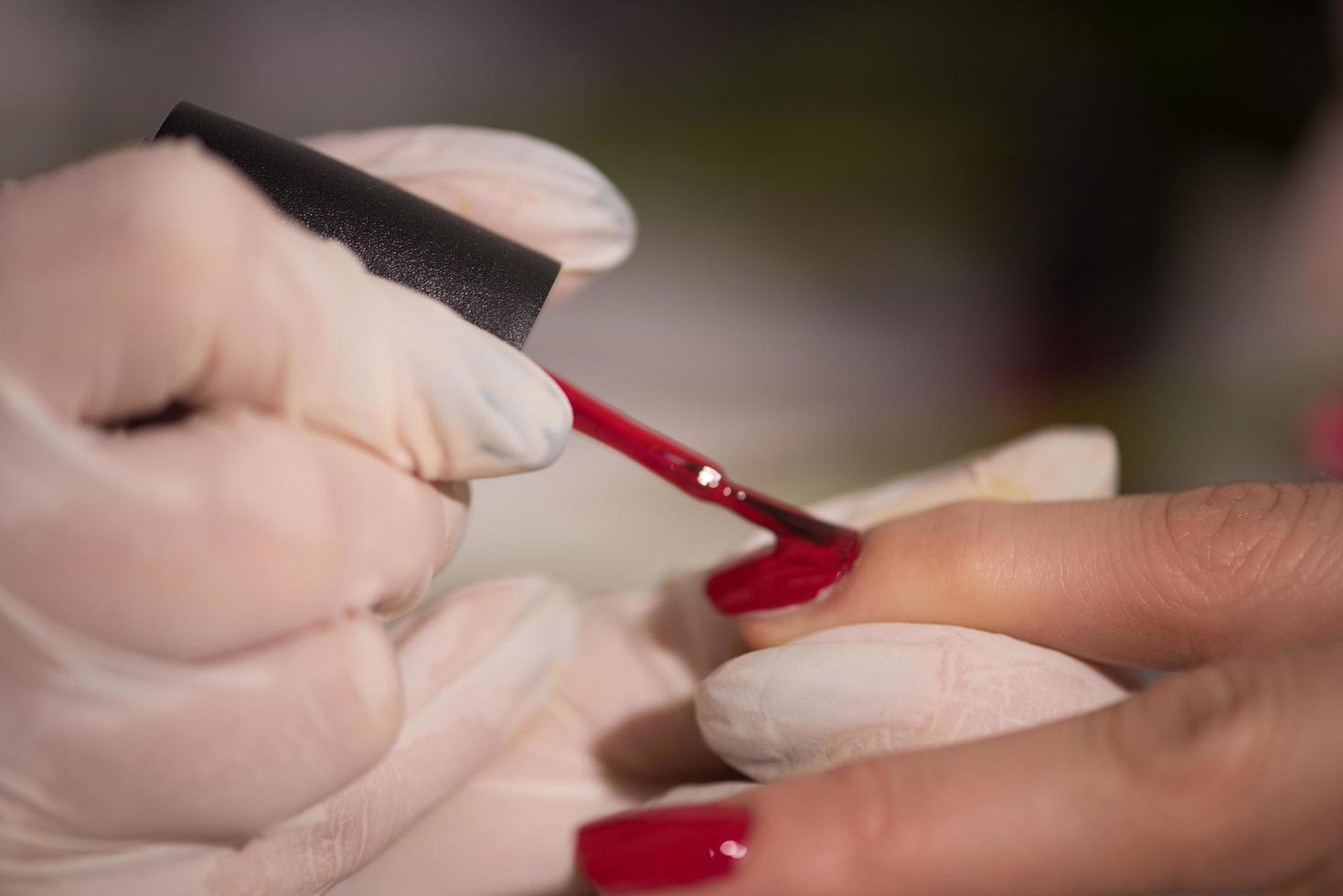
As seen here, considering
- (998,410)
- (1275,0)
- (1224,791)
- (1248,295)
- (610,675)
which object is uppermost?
(1275,0)

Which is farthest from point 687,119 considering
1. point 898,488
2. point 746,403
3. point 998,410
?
point 898,488

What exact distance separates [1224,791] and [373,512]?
0.34 m

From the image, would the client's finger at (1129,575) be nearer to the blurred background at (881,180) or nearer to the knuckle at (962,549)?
the knuckle at (962,549)

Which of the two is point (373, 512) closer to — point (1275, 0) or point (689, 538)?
point (689, 538)

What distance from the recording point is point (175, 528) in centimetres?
32

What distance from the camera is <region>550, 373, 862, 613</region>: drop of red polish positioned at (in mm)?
477

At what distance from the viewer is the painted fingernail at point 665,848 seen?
0.36 meters

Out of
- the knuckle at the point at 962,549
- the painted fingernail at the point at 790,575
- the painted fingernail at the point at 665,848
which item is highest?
the knuckle at the point at 962,549

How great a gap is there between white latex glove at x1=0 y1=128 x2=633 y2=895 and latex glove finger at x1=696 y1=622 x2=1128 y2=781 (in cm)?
16

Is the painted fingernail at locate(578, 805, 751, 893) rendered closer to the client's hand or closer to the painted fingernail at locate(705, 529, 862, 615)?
the client's hand

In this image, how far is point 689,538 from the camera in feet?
3.34

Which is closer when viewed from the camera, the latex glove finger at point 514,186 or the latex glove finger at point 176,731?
the latex glove finger at point 176,731

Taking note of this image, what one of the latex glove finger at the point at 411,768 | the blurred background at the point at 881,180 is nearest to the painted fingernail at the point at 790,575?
the latex glove finger at the point at 411,768

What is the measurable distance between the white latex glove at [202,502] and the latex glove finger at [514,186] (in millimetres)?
182
